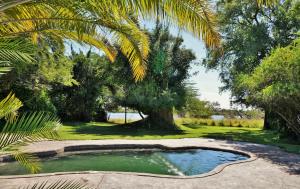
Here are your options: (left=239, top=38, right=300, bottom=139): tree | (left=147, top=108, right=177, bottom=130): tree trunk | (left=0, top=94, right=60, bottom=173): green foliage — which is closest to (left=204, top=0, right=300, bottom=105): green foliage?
(left=147, top=108, right=177, bottom=130): tree trunk

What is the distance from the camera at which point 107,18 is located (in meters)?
5.93

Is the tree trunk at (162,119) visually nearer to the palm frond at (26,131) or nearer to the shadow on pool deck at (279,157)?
the shadow on pool deck at (279,157)

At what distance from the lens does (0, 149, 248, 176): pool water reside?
39.5 ft

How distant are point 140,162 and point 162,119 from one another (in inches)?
512

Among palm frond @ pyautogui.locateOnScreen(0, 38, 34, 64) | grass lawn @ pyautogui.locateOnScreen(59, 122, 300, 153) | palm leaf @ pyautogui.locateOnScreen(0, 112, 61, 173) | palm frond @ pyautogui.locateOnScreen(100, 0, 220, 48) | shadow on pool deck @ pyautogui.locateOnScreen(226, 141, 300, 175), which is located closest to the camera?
palm leaf @ pyautogui.locateOnScreen(0, 112, 61, 173)

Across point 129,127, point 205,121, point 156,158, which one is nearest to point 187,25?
point 156,158

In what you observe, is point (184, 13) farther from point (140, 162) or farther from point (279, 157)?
point (279, 157)

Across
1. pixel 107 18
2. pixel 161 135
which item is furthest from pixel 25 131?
pixel 161 135

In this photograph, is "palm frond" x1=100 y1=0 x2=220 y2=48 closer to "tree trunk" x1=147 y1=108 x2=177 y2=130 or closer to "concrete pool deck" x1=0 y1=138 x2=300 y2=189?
"concrete pool deck" x1=0 y1=138 x2=300 y2=189

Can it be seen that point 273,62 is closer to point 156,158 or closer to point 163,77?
point 156,158

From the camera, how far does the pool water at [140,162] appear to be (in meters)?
12.0

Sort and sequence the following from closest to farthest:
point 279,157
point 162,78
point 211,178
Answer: point 211,178 → point 279,157 → point 162,78

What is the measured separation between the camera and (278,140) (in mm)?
20875

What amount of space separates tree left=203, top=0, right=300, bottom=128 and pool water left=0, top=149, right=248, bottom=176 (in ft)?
34.9
